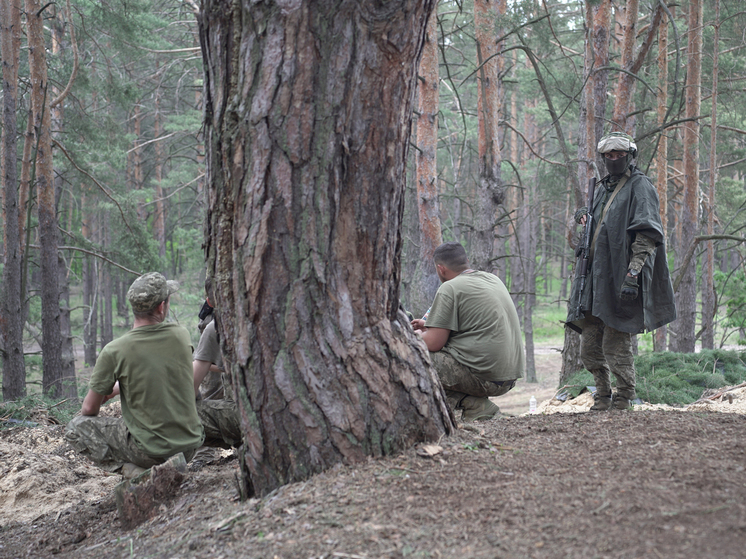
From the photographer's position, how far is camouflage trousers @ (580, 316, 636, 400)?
4.03 m

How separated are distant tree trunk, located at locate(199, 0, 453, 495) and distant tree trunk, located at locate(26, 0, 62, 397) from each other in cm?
723

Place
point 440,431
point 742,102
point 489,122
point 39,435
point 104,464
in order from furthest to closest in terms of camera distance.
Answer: point 742,102 < point 489,122 < point 39,435 < point 104,464 < point 440,431

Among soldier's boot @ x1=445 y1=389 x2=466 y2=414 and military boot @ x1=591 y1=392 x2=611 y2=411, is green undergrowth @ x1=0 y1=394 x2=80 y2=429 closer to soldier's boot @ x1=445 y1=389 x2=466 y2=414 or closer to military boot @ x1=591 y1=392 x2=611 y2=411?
soldier's boot @ x1=445 y1=389 x2=466 y2=414

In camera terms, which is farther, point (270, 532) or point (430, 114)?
point (430, 114)

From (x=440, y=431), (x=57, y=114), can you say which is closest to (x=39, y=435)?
(x=440, y=431)

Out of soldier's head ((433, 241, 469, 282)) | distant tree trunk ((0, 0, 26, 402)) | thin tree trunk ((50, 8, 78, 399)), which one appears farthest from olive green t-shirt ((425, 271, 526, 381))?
thin tree trunk ((50, 8, 78, 399))

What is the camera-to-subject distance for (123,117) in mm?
25453

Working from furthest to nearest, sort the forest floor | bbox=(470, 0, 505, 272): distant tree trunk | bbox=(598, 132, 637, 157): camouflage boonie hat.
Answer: bbox=(470, 0, 505, 272): distant tree trunk, bbox=(598, 132, 637, 157): camouflage boonie hat, the forest floor

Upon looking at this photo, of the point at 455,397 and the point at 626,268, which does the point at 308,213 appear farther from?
the point at 455,397

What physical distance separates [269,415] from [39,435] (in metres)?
4.45

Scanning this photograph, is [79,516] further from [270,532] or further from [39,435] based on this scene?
[39,435]

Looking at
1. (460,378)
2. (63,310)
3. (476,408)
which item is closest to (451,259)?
(460,378)

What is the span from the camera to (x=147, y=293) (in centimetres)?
345

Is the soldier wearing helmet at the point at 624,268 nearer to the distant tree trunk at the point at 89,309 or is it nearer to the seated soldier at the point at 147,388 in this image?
the seated soldier at the point at 147,388
